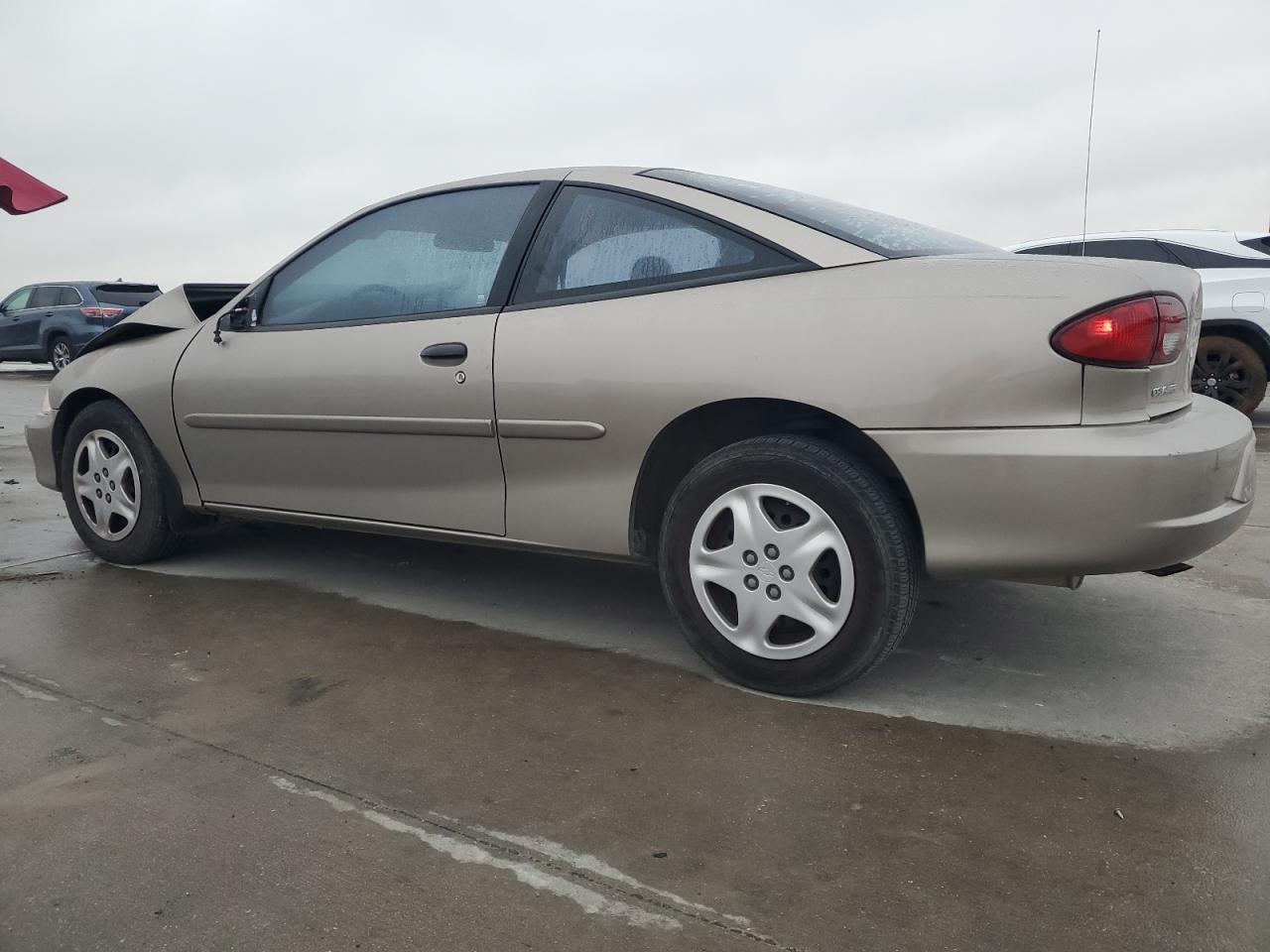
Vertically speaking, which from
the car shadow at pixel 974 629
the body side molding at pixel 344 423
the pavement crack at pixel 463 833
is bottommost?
the car shadow at pixel 974 629

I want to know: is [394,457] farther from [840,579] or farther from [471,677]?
[840,579]

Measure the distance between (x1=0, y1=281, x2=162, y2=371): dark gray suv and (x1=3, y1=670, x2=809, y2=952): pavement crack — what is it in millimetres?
15993

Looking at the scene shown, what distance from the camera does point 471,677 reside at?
3.00 metres

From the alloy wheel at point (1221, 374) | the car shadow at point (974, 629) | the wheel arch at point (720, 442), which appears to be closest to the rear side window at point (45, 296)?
the car shadow at point (974, 629)

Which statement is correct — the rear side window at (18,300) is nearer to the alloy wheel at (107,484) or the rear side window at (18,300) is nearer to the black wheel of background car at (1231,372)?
the alloy wheel at (107,484)

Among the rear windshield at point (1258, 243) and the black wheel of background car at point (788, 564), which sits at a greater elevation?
the rear windshield at point (1258, 243)

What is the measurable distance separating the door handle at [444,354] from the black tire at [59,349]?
53.4 feet

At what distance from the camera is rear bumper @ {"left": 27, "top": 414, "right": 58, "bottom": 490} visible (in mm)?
4387

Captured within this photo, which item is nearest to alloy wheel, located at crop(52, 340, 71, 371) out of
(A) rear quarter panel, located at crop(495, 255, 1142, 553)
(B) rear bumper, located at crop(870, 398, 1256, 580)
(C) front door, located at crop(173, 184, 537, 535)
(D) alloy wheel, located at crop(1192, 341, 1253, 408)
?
(C) front door, located at crop(173, 184, 537, 535)

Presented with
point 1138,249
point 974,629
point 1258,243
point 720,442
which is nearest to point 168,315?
point 720,442

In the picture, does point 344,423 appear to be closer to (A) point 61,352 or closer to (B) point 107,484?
(B) point 107,484

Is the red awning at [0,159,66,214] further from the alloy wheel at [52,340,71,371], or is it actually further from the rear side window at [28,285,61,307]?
the rear side window at [28,285,61,307]

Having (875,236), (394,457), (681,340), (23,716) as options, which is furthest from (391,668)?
(875,236)

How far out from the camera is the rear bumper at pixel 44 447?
4.39 metres
